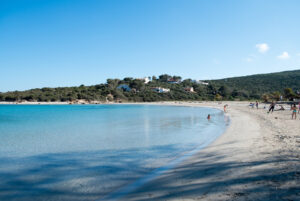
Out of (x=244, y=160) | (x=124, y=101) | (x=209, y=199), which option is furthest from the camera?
(x=124, y=101)

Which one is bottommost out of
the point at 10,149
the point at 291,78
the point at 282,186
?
the point at 10,149

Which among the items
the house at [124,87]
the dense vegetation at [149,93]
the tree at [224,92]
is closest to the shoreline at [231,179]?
the dense vegetation at [149,93]

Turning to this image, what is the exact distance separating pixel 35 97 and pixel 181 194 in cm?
8432

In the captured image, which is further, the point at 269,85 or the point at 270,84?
the point at 270,84

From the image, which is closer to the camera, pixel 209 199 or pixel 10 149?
pixel 209 199

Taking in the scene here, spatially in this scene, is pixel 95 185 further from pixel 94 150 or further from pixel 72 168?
pixel 94 150

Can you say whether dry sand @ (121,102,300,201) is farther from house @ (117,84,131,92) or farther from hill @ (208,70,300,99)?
house @ (117,84,131,92)

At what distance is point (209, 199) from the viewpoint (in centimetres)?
324

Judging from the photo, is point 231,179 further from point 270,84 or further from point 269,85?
point 270,84

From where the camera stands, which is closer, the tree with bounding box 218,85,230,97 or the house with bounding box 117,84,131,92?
the tree with bounding box 218,85,230,97

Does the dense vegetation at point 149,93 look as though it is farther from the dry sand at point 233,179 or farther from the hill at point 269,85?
the dry sand at point 233,179

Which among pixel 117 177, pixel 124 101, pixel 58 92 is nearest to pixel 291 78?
pixel 124 101

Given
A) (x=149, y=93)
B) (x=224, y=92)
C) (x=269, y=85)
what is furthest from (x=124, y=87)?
(x=269, y=85)

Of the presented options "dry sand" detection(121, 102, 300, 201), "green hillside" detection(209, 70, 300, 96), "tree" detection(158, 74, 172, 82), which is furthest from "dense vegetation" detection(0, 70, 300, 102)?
"dry sand" detection(121, 102, 300, 201)
